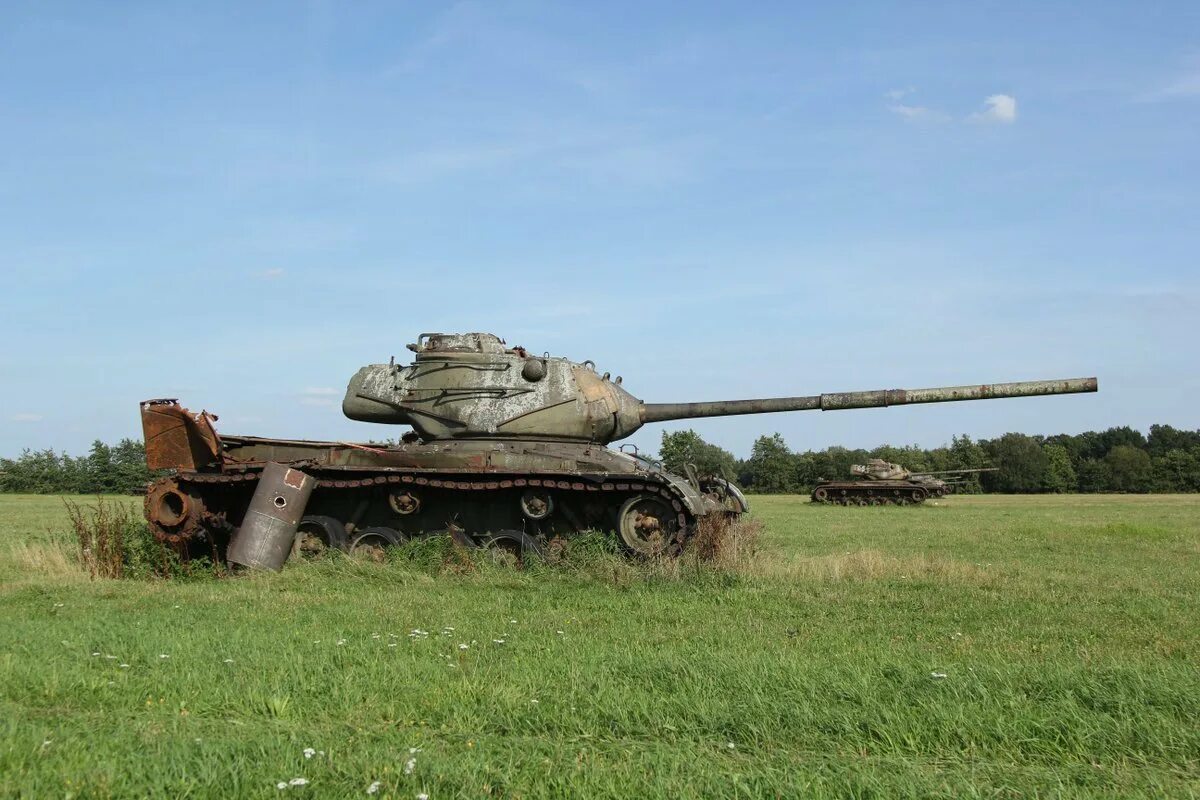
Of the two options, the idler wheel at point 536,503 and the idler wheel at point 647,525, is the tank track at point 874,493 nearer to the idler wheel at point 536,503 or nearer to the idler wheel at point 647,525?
the idler wheel at point 647,525

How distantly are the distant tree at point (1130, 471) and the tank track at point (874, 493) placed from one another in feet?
123

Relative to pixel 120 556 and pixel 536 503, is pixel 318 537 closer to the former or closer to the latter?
pixel 120 556

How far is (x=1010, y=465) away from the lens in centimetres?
7994

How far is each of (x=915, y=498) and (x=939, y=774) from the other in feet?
132

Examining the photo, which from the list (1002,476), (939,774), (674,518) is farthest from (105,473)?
(1002,476)

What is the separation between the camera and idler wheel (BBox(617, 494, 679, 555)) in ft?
42.1

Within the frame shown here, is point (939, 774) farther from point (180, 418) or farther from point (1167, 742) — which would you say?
point (180, 418)

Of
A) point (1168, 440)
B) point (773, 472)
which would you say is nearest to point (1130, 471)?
point (1168, 440)

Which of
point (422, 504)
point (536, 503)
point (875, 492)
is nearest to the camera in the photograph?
point (536, 503)

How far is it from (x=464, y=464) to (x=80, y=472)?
46974 mm

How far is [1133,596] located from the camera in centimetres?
1096

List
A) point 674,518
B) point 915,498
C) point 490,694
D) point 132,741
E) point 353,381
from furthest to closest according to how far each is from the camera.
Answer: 1. point 915,498
2. point 353,381
3. point 674,518
4. point 490,694
5. point 132,741

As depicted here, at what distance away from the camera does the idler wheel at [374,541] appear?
13.3 meters

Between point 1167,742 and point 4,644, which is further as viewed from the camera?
point 4,644
